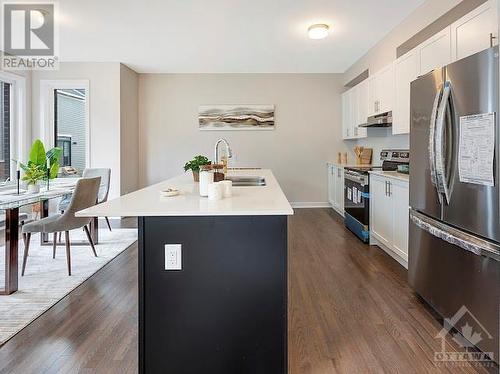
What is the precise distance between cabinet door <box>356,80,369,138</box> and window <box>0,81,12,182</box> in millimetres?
5731

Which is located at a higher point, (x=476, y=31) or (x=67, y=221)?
(x=476, y=31)

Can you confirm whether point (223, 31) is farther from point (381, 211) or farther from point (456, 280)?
point (456, 280)

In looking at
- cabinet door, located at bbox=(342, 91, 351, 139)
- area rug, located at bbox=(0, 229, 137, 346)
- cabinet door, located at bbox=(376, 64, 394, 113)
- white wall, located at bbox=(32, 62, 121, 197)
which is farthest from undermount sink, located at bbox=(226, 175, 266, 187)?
cabinet door, located at bbox=(342, 91, 351, 139)

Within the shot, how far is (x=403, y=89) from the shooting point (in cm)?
407

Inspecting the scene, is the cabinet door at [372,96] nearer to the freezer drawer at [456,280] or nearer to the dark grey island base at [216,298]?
the freezer drawer at [456,280]

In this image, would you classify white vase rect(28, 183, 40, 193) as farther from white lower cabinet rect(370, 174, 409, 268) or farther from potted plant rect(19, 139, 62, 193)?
white lower cabinet rect(370, 174, 409, 268)

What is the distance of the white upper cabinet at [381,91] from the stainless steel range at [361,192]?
0.63 meters

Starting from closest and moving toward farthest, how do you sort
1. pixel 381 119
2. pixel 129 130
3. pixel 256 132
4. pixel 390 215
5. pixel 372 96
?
pixel 390 215 → pixel 381 119 → pixel 372 96 → pixel 129 130 → pixel 256 132

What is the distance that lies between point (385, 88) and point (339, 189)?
6.83 feet

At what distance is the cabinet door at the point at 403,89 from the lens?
3.82m

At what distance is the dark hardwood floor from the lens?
1.94m

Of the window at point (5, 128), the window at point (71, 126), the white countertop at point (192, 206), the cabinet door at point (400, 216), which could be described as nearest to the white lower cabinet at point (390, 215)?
the cabinet door at point (400, 216)

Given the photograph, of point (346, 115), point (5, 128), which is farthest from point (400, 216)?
point (5, 128)

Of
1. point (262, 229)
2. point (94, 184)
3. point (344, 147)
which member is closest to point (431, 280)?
point (262, 229)
